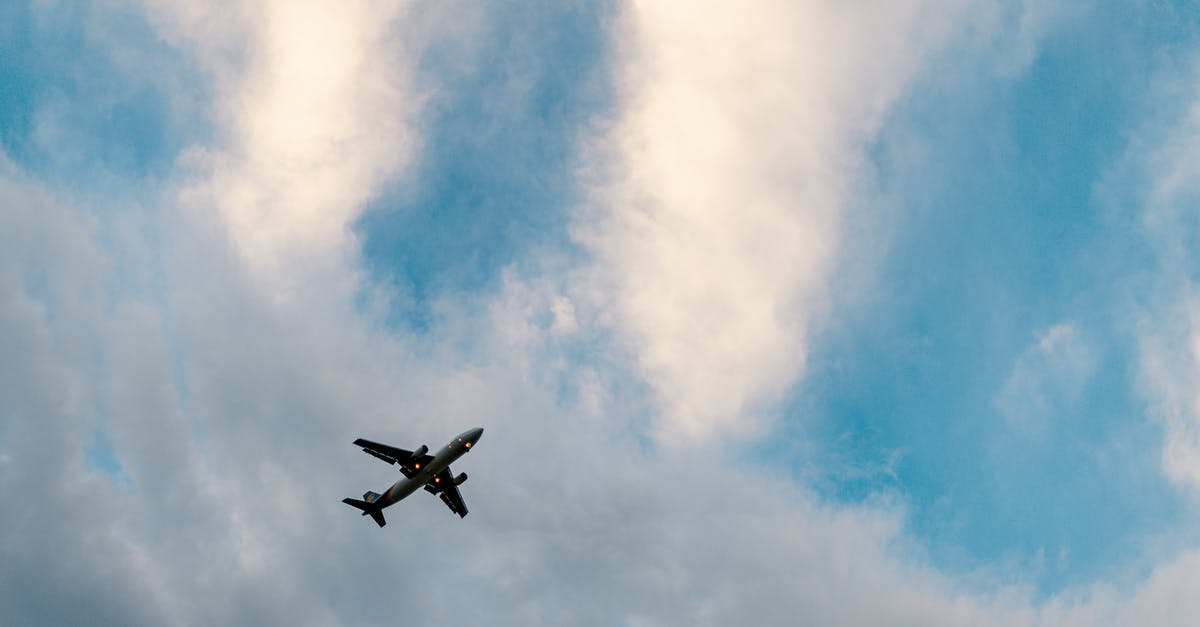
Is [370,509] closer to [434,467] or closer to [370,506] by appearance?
[370,506]

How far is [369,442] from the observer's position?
154 m

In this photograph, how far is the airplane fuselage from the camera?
149125 millimetres

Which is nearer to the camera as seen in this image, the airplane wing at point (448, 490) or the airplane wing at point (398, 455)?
the airplane wing at point (398, 455)

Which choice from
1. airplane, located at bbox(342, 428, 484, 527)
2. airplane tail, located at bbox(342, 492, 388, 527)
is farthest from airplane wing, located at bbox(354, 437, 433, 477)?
airplane tail, located at bbox(342, 492, 388, 527)

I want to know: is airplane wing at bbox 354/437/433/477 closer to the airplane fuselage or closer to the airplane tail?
the airplane fuselage

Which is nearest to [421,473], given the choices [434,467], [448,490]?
[434,467]

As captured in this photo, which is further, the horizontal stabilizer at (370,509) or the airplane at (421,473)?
the horizontal stabilizer at (370,509)

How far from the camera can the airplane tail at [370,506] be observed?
170875 mm

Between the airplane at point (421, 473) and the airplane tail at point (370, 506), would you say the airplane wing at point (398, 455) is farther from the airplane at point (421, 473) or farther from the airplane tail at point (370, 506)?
the airplane tail at point (370, 506)

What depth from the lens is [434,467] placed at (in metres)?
153

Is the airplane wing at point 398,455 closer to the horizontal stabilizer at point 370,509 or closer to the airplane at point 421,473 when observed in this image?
the airplane at point 421,473

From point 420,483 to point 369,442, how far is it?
13.8 metres

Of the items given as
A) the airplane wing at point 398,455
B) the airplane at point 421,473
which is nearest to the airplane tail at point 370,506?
the airplane at point 421,473

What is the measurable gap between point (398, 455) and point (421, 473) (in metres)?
5.97
